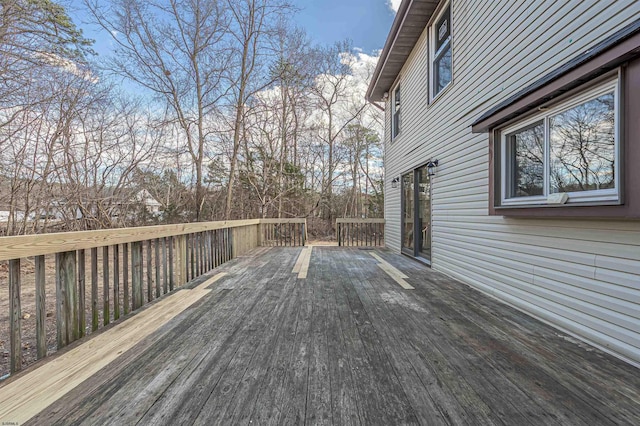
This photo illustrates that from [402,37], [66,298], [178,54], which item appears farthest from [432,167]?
[178,54]

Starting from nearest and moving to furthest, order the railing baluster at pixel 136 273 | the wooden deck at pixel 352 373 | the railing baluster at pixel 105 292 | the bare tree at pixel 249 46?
the wooden deck at pixel 352 373 → the railing baluster at pixel 105 292 → the railing baluster at pixel 136 273 → the bare tree at pixel 249 46

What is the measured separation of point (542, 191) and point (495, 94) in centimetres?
126

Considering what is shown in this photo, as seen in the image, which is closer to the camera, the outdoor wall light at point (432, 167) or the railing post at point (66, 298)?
the railing post at point (66, 298)

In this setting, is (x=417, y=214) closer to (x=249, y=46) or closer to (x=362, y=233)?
(x=362, y=233)

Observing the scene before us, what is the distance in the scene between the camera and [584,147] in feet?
6.36

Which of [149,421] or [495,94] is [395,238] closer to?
[495,94]

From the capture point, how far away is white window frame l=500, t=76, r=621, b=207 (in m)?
1.67

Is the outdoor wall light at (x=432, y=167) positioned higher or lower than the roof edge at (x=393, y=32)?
lower

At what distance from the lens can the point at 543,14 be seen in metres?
2.34

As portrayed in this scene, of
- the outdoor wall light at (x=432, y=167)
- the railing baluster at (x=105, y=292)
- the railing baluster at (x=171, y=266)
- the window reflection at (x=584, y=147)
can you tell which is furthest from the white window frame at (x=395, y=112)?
the railing baluster at (x=105, y=292)

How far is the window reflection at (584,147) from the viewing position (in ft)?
5.80

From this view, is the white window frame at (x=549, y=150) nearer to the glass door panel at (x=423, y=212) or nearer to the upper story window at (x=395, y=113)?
the glass door panel at (x=423, y=212)

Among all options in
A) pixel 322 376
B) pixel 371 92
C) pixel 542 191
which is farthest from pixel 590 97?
pixel 371 92

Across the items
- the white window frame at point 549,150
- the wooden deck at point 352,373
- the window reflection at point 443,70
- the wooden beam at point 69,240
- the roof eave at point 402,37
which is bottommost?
the wooden deck at point 352,373
